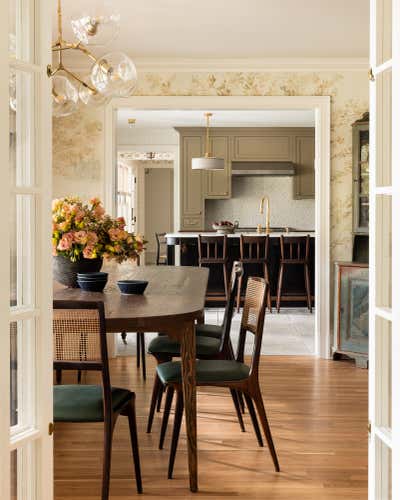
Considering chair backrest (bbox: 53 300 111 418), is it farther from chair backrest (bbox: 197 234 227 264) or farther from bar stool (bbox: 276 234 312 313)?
bar stool (bbox: 276 234 312 313)

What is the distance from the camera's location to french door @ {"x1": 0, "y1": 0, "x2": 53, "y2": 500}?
5.31ft

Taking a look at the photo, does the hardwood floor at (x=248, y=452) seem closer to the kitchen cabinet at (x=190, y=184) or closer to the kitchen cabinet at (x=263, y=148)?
the kitchen cabinet at (x=190, y=184)

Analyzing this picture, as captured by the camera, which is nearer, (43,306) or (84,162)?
(43,306)

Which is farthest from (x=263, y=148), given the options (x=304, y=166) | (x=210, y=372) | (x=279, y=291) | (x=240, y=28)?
(x=210, y=372)

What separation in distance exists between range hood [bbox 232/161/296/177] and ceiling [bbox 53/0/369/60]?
17.1 ft

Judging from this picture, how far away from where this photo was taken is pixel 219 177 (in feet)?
37.3

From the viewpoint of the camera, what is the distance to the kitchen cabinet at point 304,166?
37.3 feet

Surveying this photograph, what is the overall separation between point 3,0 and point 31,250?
596 mm

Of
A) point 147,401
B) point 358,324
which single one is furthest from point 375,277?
point 358,324

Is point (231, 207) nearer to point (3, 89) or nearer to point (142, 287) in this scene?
point (142, 287)

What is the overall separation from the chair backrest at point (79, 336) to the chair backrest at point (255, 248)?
5486mm

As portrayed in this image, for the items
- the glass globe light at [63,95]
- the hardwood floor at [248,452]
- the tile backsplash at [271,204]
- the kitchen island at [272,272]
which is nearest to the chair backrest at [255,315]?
the hardwood floor at [248,452]

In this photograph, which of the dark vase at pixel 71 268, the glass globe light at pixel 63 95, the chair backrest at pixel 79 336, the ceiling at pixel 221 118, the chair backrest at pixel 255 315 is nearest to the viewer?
the chair backrest at pixel 79 336
